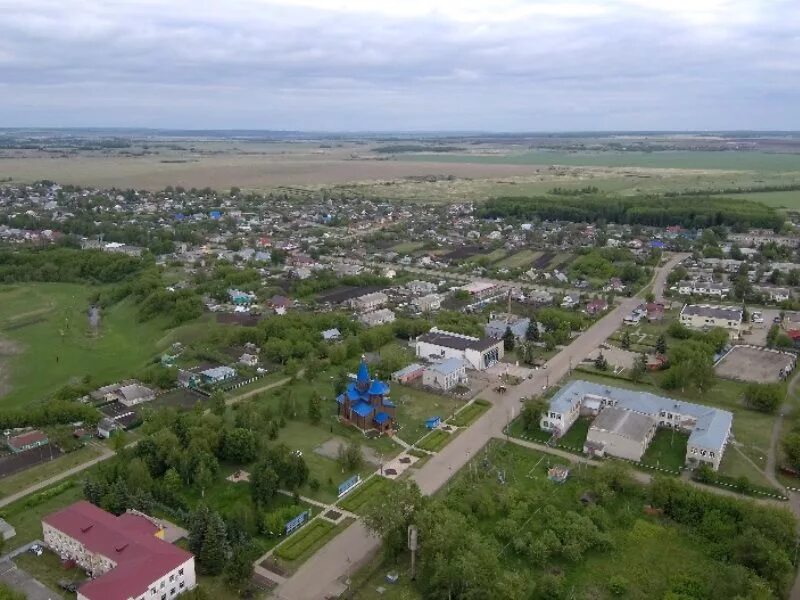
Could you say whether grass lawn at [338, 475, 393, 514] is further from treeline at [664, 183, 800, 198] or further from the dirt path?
treeline at [664, 183, 800, 198]

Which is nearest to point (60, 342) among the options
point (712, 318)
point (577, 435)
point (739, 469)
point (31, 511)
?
point (31, 511)

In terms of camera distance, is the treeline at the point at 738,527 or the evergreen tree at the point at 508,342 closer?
the treeline at the point at 738,527

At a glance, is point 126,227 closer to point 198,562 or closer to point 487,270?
point 487,270

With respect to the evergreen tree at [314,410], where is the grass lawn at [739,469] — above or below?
below

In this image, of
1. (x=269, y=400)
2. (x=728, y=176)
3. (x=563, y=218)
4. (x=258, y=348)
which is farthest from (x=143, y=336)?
(x=728, y=176)

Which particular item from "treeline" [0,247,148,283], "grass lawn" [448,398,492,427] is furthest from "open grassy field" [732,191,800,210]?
"treeline" [0,247,148,283]

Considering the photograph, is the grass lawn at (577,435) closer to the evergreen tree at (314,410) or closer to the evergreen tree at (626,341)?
the evergreen tree at (314,410)

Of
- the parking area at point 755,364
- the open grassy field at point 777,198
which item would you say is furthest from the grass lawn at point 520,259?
Result: the open grassy field at point 777,198
